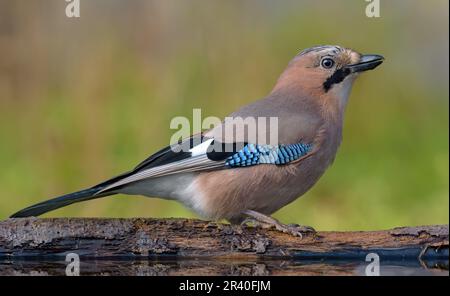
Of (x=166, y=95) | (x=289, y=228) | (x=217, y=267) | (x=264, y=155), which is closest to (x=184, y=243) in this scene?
(x=217, y=267)

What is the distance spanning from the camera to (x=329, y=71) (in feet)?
21.1

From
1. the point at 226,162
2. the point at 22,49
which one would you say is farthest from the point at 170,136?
the point at 226,162

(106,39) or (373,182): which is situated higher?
(106,39)

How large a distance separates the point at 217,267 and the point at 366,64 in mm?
2122

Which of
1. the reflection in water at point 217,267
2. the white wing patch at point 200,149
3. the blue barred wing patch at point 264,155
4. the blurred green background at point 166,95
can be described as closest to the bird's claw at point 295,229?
the reflection in water at point 217,267

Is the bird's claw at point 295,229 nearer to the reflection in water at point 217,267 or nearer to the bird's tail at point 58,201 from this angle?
the reflection in water at point 217,267

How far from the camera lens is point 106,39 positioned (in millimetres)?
9156

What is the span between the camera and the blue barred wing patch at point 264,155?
19.1ft

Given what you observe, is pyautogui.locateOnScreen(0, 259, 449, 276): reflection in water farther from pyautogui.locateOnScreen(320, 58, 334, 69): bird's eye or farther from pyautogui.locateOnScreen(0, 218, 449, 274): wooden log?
pyautogui.locateOnScreen(320, 58, 334, 69): bird's eye

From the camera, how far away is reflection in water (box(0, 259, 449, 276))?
475 cm

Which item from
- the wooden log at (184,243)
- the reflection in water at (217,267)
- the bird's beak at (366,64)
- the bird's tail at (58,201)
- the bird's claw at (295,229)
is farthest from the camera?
the bird's beak at (366,64)

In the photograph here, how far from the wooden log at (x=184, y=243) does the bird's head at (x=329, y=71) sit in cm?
145
